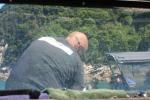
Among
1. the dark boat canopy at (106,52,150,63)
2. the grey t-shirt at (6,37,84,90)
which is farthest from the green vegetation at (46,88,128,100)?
the dark boat canopy at (106,52,150,63)

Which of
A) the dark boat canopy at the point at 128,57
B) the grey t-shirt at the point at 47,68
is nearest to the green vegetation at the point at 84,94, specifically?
the grey t-shirt at the point at 47,68

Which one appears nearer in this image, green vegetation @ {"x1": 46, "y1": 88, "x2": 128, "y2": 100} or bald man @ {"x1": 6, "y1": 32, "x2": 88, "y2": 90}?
green vegetation @ {"x1": 46, "y1": 88, "x2": 128, "y2": 100}

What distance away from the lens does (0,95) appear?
2.44 m

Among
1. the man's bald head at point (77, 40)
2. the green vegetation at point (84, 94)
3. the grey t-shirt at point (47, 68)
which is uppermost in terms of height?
the man's bald head at point (77, 40)

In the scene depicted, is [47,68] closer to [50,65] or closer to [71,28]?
[50,65]

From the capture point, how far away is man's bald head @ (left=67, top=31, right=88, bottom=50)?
8.70 feet

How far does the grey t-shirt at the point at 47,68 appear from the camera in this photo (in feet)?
8.38

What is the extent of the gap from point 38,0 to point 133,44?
689 millimetres

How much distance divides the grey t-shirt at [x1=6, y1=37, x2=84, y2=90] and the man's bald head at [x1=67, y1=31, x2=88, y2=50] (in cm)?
3

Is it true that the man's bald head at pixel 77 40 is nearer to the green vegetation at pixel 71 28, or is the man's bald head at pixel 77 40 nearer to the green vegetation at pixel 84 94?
the green vegetation at pixel 71 28

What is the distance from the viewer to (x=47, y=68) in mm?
2564

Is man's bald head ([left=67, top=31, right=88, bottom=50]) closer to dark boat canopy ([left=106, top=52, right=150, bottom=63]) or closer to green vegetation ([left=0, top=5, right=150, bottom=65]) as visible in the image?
green vegetation ([left=0, top=5, right=150, bottom=65])

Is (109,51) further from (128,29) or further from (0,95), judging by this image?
(0,95)

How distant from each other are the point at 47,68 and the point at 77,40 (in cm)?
28
